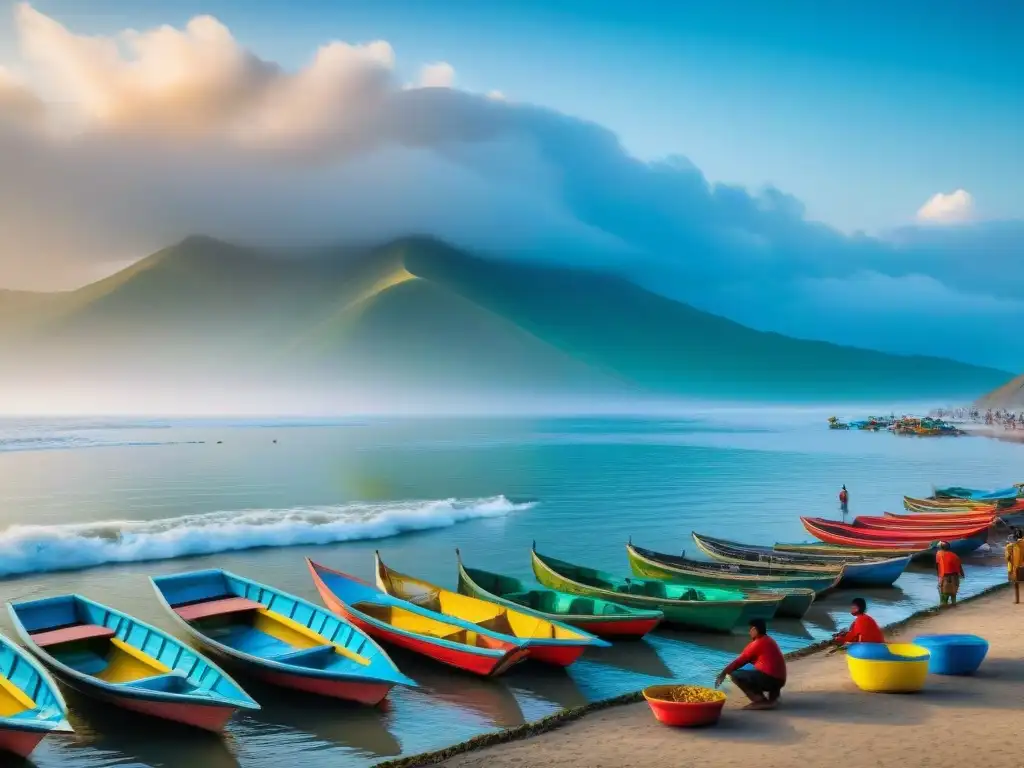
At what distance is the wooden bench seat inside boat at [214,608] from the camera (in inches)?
645

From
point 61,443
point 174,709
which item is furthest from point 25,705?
point 61,443

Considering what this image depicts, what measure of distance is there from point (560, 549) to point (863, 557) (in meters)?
10.1

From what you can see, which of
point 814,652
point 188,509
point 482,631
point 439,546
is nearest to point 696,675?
point 814,652

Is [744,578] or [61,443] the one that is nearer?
[744,578]

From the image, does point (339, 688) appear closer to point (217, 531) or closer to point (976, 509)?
point (217, 531)

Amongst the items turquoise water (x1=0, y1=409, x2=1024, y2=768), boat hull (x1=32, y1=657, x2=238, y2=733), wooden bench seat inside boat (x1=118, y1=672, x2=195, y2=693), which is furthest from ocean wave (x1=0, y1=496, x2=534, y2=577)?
wooden bench seat inside boat (x1=118, y1=672, x2=195, y2=693)

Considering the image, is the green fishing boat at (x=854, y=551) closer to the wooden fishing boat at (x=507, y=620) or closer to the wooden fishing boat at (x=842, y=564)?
the wooden fishing boat at (x=842, y=564)

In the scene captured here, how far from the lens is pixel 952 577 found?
19.8 metres

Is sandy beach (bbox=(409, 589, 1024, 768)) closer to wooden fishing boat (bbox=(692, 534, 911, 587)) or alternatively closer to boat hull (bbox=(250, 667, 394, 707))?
boat hull (bbox=(250, 667, 394, 707))

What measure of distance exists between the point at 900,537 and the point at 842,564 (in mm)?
5857

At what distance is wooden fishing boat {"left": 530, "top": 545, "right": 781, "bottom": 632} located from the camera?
18.0 metres

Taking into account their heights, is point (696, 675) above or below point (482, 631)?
below

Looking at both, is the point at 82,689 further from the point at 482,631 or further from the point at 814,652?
the point at 814,652

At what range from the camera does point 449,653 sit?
15.2m
